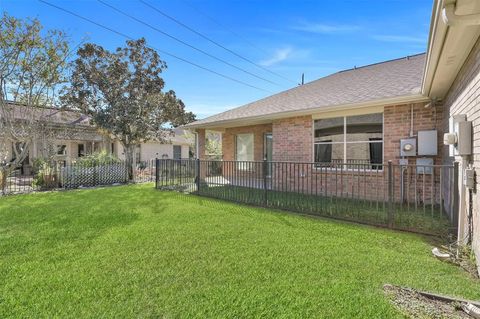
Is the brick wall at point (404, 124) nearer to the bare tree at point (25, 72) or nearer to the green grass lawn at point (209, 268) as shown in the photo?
the green grass lawn at point (209, 268)

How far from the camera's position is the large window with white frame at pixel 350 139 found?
7.91m

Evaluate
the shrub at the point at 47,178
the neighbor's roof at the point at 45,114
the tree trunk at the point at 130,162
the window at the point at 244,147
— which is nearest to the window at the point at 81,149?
the neighbor's roof at the point at 45,114

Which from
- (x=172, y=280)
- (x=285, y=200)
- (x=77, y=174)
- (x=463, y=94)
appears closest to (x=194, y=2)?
(x=77, y=174)

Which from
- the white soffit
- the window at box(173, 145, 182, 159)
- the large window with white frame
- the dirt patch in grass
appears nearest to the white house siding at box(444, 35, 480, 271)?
the white soffit

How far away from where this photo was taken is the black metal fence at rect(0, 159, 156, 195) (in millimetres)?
11000

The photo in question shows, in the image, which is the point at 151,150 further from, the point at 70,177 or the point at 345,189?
the point at 345,189

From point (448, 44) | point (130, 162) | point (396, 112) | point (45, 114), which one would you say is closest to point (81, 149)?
point (45, 114)

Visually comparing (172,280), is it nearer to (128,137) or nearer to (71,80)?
(128,137)

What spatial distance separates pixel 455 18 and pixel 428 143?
4.86 m

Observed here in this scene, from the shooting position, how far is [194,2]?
12570 mm

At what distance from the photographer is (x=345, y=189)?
8328mm

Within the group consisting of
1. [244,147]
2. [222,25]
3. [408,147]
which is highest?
[222,25]

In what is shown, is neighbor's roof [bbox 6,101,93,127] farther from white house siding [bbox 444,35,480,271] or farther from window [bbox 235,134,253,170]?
white house siding [bbox 444,35,480,271]

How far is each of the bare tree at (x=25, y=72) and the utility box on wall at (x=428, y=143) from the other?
13448 millimetres
